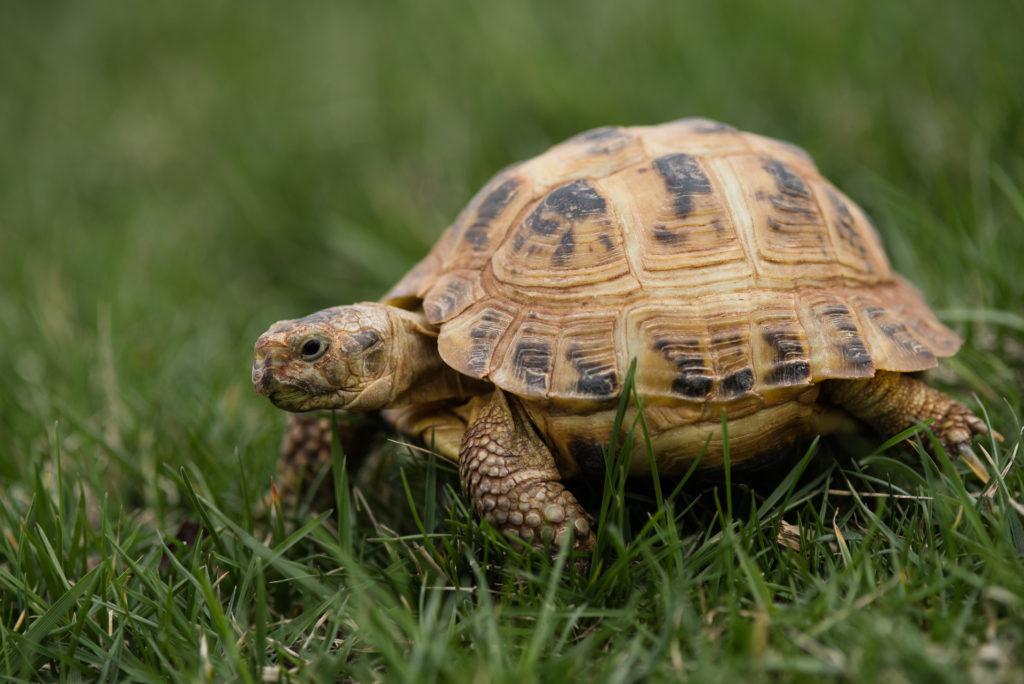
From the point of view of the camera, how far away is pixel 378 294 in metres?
4.51

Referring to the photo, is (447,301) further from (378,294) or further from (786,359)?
(378,294)

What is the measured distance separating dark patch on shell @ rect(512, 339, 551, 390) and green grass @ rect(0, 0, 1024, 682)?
27cm

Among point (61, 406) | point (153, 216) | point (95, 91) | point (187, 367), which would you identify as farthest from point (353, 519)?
point (95, 91)

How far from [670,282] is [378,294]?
242 cm

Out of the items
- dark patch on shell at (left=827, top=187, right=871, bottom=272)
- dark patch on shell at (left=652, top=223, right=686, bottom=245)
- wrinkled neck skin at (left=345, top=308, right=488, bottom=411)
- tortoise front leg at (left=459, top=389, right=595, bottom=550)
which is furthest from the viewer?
dark patch on shell at (left=827, top=187, right=871, bottom=272)

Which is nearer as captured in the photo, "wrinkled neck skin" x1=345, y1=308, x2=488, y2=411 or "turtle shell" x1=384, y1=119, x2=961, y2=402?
"turtle shell" x1=384, y1=119, x2=961, y2=402

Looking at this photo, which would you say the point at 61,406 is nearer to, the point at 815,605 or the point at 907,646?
the point at 815,605

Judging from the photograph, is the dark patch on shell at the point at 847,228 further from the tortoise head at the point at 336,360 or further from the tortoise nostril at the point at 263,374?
the tortoise nostril at the point at 263,374

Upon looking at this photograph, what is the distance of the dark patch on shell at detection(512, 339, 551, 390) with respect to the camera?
2.28 m

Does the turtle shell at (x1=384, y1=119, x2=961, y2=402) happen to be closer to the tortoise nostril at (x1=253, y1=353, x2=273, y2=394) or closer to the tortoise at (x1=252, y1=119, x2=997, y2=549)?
the tortoise at (x1=252, y1=119, x2=997, y2=549)

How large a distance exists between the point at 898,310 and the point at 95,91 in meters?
7.29

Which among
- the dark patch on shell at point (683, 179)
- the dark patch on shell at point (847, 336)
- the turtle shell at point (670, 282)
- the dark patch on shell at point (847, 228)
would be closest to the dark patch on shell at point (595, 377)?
the turtle shell at point (670, 282)

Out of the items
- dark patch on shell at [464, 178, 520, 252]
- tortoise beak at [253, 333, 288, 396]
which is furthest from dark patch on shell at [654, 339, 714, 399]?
tortoise beak at [253, 333, 288, 396]

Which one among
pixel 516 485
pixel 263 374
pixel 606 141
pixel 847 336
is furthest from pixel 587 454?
pixel 606 141
